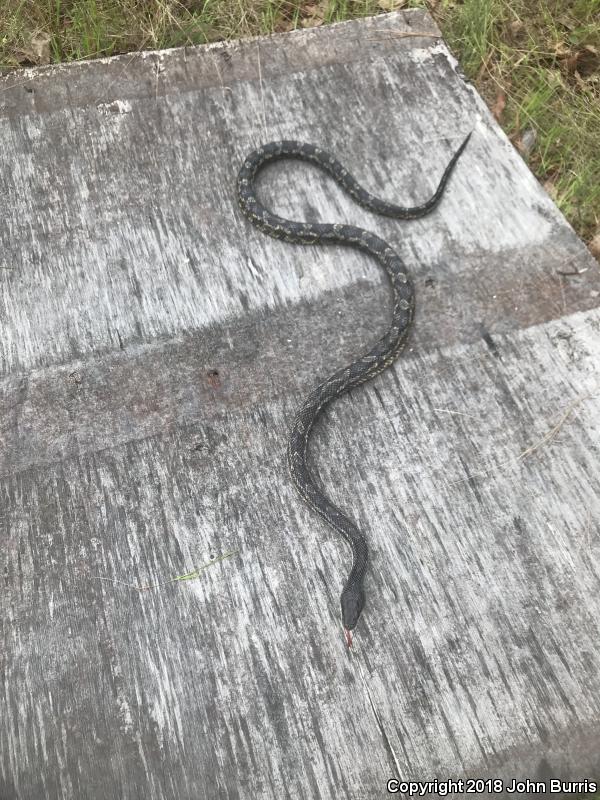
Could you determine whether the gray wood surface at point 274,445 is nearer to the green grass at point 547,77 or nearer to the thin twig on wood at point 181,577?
the thin twig on wood at point 181,577

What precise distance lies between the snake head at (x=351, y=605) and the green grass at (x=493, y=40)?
15.8 feet

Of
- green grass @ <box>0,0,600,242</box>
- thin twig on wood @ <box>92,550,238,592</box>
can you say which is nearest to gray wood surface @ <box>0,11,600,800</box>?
thin twig on wood @ <box>92,550,238,592</box>

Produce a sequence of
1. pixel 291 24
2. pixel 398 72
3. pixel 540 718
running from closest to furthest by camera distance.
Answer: pixel 540 718 < pixel 398 72 < pixel 291 24

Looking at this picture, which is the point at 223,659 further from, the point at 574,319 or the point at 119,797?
the point at 574,319

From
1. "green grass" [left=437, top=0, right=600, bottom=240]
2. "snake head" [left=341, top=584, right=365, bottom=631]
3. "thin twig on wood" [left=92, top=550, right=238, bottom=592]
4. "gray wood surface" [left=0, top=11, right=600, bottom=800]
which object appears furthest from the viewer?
"green grass" [left=437, top=0, right=600, bottom=240]

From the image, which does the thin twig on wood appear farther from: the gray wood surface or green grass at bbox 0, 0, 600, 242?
green grass at bbox 0, 0, 600, 242

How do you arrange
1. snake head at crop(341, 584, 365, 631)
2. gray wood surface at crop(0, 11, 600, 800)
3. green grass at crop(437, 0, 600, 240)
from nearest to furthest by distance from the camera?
1. gray wood surface at crop(0, 11, 600, 800)
2. snake head at crop(341, 584, 365, 631)
3. green grass at crop(437, 0, 600, 240)

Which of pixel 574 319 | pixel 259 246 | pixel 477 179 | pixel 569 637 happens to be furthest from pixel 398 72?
pixel 569 637

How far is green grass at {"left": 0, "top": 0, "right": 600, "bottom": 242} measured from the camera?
7191 millimetres

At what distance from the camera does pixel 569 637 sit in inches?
156

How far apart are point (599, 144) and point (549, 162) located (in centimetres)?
56

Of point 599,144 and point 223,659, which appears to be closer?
point 223,659

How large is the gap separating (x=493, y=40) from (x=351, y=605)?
6900 millimetres

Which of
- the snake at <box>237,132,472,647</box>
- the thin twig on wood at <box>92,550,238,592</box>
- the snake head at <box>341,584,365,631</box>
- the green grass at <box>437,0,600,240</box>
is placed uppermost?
the green grass at <box>437,0,600,240</box>
